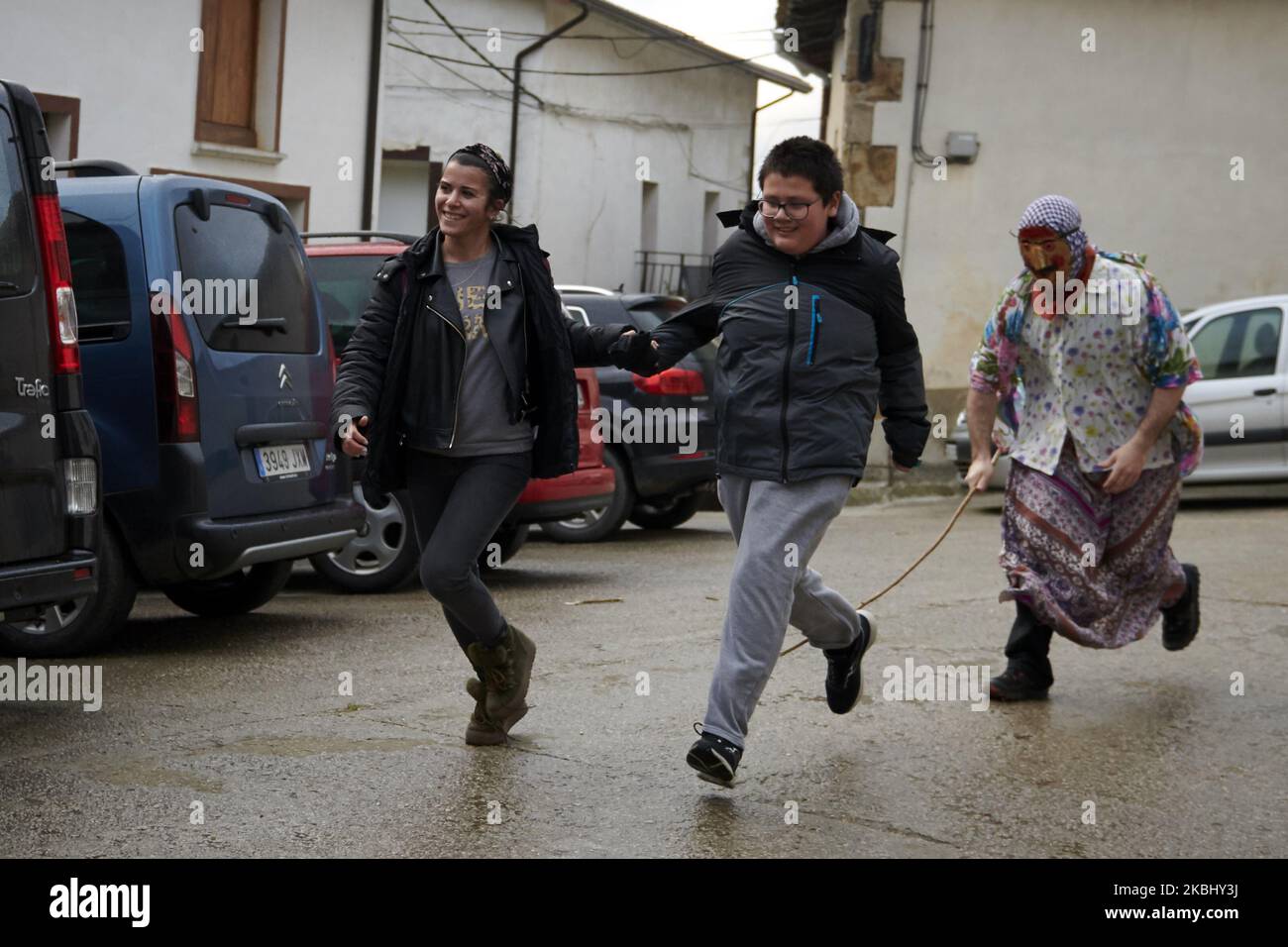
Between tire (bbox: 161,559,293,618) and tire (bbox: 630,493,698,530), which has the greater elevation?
tire (bbox: 161,559,293,618)

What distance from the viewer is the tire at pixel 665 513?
12.8 metres

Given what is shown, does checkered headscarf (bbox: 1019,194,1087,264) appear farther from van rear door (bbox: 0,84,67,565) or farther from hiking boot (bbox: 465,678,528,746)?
van rear door (bbox: 0,84,67,565)

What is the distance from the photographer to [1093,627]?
643 cm

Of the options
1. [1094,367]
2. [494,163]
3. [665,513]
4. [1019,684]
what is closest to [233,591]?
[494,163]

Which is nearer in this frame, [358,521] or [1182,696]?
[1182,696]

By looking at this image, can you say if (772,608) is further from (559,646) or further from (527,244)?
(559,646)

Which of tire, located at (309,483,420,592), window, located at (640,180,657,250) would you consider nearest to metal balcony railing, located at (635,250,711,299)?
window, located at (640,180,657,250)

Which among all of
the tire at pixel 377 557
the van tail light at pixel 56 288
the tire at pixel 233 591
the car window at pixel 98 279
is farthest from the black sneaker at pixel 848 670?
the tire at pixel 377 557

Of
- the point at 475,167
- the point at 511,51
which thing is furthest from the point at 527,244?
the point at 511,51

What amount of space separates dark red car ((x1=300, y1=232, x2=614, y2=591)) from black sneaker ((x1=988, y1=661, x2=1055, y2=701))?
9.30 feet

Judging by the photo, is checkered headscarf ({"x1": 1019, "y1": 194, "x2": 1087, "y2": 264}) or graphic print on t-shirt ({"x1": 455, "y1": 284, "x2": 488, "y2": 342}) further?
checkered headscarf ({"x1": 1019, "y1": 194, "x2": 1087, "y2": 264})

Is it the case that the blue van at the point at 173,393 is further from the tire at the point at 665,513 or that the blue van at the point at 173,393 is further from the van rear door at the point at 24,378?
the tire at the point at 665,513

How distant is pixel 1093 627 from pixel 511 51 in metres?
26.1

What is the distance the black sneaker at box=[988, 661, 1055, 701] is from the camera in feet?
21.3
